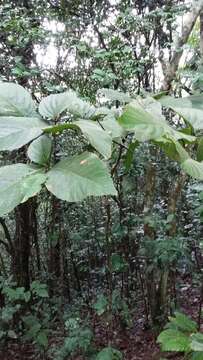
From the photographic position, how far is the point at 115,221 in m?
3.66

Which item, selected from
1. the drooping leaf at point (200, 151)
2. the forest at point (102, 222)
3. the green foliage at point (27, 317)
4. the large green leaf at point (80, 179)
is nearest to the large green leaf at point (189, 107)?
the drooping leaf at point (200, 151)

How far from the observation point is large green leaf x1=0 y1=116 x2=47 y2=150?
0.60 metres

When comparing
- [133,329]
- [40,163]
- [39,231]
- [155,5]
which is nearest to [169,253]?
[133,329]

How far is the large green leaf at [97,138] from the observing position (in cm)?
60

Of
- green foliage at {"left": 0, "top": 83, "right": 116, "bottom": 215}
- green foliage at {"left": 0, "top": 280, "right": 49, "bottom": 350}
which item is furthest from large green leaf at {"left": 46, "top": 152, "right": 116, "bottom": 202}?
green foliage at {"left": 0, "top": 280, "right": 49, "bottom": 350}

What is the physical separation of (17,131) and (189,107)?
0.29m

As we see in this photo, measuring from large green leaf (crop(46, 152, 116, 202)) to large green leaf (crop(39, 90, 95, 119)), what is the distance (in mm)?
133

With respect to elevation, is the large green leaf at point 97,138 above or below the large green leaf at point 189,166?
above

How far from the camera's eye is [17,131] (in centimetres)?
62

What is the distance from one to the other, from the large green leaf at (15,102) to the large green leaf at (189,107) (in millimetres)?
236

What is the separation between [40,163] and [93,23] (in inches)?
152

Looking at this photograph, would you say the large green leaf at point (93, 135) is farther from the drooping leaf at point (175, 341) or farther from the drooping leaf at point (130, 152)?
the drooping leaf at point (175, 341)

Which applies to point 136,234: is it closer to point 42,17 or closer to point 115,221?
point 115,221

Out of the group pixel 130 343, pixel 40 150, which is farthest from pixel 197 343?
pixel 130 343
